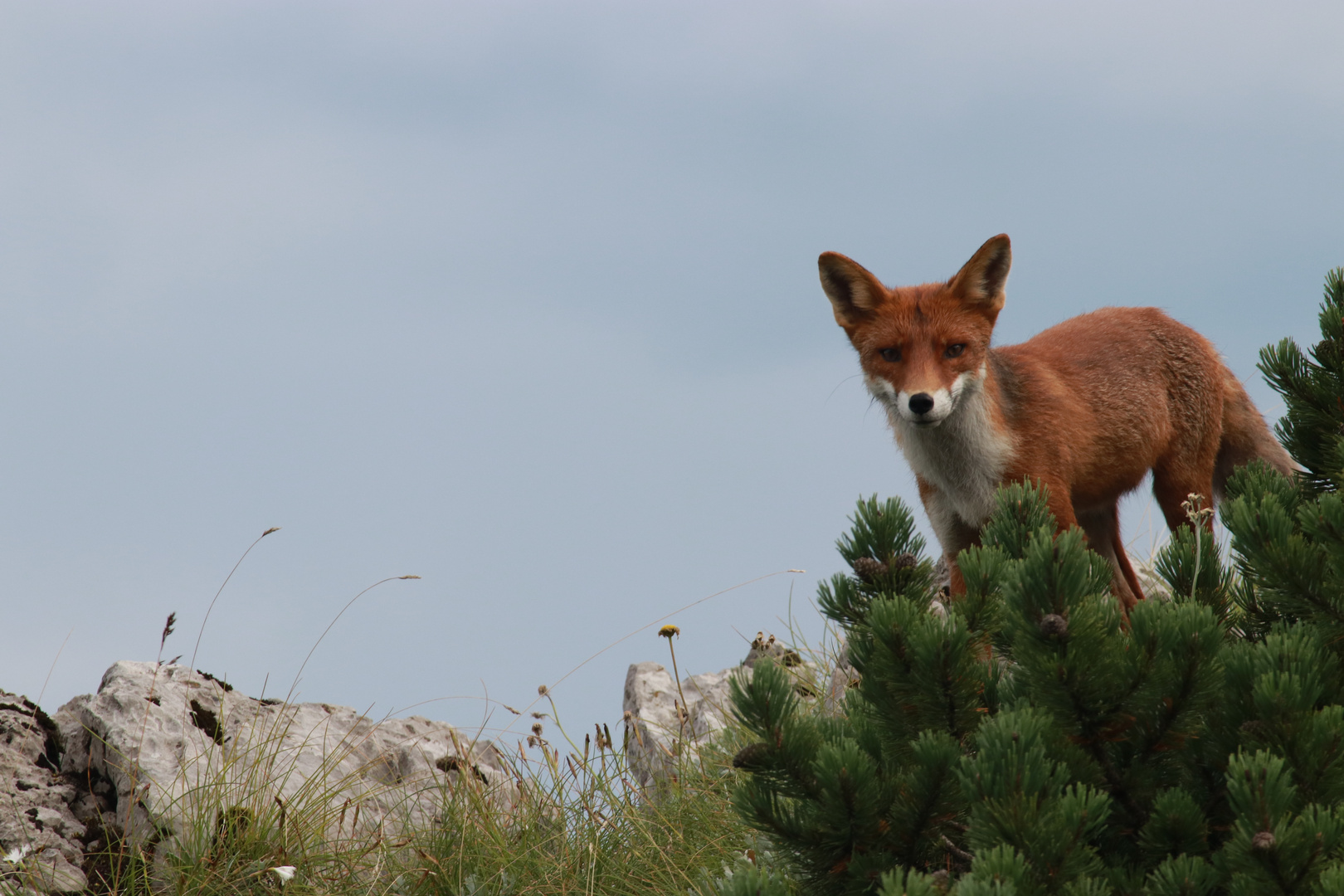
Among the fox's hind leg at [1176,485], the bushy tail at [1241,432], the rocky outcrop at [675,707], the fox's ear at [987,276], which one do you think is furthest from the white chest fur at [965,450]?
the bushy tail at [1241,432]

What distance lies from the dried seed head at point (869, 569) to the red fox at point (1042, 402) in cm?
224

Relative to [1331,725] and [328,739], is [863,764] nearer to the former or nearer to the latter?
[1331,725]

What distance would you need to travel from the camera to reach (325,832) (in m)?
6.20

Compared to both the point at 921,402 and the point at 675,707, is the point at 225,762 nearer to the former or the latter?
the point at 675,707

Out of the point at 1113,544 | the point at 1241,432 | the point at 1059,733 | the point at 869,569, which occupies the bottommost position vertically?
the point at 1059,733

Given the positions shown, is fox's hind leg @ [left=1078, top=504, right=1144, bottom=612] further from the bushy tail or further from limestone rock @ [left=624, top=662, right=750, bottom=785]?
limestone rock @ [left=624, top=662, right=750, bottom=785]

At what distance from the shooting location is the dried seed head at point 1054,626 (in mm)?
3004

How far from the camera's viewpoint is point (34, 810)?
588cm

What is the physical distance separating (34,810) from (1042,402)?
5973 millimetres

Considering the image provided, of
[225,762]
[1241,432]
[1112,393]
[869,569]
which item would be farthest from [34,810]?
[1241,432]

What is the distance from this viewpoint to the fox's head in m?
6.14

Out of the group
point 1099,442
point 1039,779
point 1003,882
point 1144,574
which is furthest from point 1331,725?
point 1144,574

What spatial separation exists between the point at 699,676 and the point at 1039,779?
657cm

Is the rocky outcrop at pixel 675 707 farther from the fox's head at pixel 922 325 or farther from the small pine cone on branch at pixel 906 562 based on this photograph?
the small pine cone on branch at pixel 906 562
